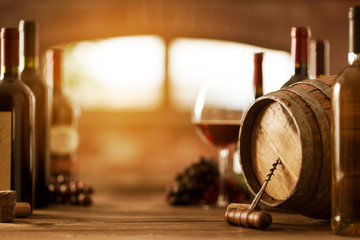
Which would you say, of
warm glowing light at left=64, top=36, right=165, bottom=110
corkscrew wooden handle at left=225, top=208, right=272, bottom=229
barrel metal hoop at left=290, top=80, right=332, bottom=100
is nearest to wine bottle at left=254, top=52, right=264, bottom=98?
barrel metal hoop at left=290, top=80, right=332, bottom=100

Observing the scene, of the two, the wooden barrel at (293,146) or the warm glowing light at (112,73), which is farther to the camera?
the warm glowing light at (112,73)

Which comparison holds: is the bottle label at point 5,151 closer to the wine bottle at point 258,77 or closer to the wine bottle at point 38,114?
the wine bottle at point 38,114

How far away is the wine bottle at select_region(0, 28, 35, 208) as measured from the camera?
111 cm

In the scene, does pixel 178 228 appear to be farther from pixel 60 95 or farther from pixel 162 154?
pixel 162 154

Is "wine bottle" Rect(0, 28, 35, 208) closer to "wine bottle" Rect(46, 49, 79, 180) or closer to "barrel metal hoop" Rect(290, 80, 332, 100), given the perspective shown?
"wine bottle" Rect(46, 49, 79, 180)

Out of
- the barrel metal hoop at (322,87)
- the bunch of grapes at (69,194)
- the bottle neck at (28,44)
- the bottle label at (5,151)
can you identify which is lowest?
the bunch of grapes at (69,194)

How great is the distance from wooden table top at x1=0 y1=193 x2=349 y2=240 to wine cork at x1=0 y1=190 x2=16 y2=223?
2 centimetres

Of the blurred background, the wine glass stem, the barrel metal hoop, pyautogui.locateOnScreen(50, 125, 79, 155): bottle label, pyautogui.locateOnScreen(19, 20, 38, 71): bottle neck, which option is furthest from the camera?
the blurred background

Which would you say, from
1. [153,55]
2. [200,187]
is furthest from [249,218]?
[153,55]

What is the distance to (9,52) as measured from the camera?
44.2 inches

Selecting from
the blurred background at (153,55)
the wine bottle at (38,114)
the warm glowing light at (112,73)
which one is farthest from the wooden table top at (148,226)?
the warm glowing light at (112,73)

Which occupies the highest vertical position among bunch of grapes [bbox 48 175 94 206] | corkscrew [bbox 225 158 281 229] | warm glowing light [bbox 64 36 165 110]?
warm glowing light [bbox 64 36 165 110]

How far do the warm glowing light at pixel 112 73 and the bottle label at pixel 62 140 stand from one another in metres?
3.18

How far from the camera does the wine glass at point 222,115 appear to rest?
1.42 metres
